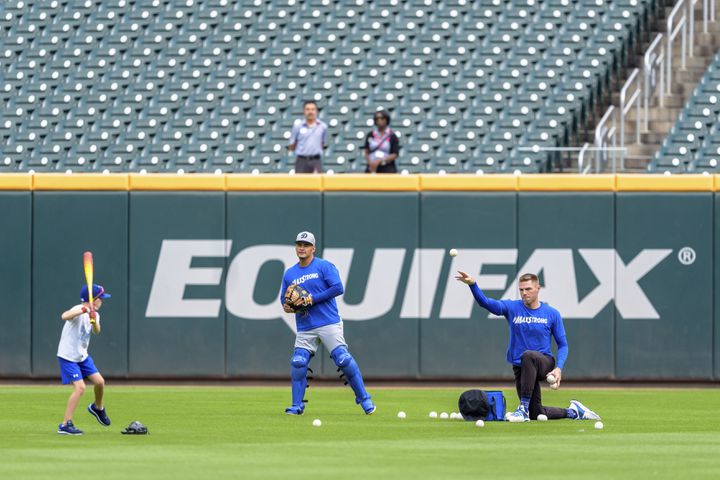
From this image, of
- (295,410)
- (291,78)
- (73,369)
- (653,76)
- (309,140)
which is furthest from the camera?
(291,78)

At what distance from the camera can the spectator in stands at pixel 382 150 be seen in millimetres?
19828

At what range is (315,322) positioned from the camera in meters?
14.7

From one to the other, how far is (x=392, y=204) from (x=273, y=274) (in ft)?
5.98

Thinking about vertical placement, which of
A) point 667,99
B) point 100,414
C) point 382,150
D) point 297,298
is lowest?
point 100,414

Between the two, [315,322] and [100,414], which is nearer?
[100,414]

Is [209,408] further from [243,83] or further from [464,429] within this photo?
[243,83]

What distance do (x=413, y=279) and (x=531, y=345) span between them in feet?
Result: 18.7

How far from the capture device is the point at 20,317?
19484 millimetres

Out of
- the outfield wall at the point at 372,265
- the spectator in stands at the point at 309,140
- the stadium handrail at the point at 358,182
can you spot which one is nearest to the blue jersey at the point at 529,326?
the outfield wall at the point at 372,265

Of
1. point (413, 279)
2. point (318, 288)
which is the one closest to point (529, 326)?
point (318, 288)

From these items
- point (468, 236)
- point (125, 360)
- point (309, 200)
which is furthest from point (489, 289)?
point (125, 360)

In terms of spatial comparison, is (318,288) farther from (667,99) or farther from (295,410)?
(667,99)

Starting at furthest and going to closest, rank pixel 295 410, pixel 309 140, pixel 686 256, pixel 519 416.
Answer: pixel 309 140 < pixel 686 256 < pixel 295 410 < pixel 519 416

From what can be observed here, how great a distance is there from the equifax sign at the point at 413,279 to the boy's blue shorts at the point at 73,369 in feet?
22.3
